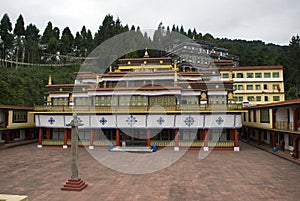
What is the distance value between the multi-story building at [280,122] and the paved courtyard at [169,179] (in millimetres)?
2732

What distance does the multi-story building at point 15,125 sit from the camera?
87.5 feet

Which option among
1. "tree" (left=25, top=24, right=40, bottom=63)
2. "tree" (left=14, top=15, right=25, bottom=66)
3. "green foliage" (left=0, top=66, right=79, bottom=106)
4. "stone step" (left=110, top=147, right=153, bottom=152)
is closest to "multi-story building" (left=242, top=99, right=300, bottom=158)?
"stone step" (left=110, top=147, right=153, bottom=152)

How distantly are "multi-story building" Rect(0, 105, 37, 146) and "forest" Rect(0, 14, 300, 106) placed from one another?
9.58 m

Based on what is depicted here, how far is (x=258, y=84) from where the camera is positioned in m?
46.8

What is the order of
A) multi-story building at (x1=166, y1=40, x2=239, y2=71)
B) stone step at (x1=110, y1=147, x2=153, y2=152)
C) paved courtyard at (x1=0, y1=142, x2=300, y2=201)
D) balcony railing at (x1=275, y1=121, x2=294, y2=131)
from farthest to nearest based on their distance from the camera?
1. multi-story building at (x1=166, y1=40, x2=239, y2=71)
2. stone step at (x1=110, y1=147, x2=153, y2=152)
3. balcony railing at (x1=275, y1=121, x2=294, y2=131)
4. paved courtyard at (x1=0, y1=142, x2=300, y2=201)

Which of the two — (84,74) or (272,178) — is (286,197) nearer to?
(272,178)

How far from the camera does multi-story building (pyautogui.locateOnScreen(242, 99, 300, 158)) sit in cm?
1945

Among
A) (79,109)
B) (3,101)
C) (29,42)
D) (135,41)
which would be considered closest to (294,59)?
(135,41)

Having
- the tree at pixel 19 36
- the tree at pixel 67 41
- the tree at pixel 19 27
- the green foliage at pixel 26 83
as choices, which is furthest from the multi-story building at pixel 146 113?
the tree at pixel 19 27

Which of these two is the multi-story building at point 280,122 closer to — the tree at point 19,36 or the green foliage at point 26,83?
the green foliage at point 26,83

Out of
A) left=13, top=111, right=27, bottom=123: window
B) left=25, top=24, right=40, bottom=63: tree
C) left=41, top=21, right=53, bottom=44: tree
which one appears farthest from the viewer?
left=41, top=21, right=53, bottom=44: tree

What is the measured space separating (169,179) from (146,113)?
987cm

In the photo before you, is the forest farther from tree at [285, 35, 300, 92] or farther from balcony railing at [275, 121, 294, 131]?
balcony railing at [275, 121, 294, 131]

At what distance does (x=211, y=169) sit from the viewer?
634 inches
